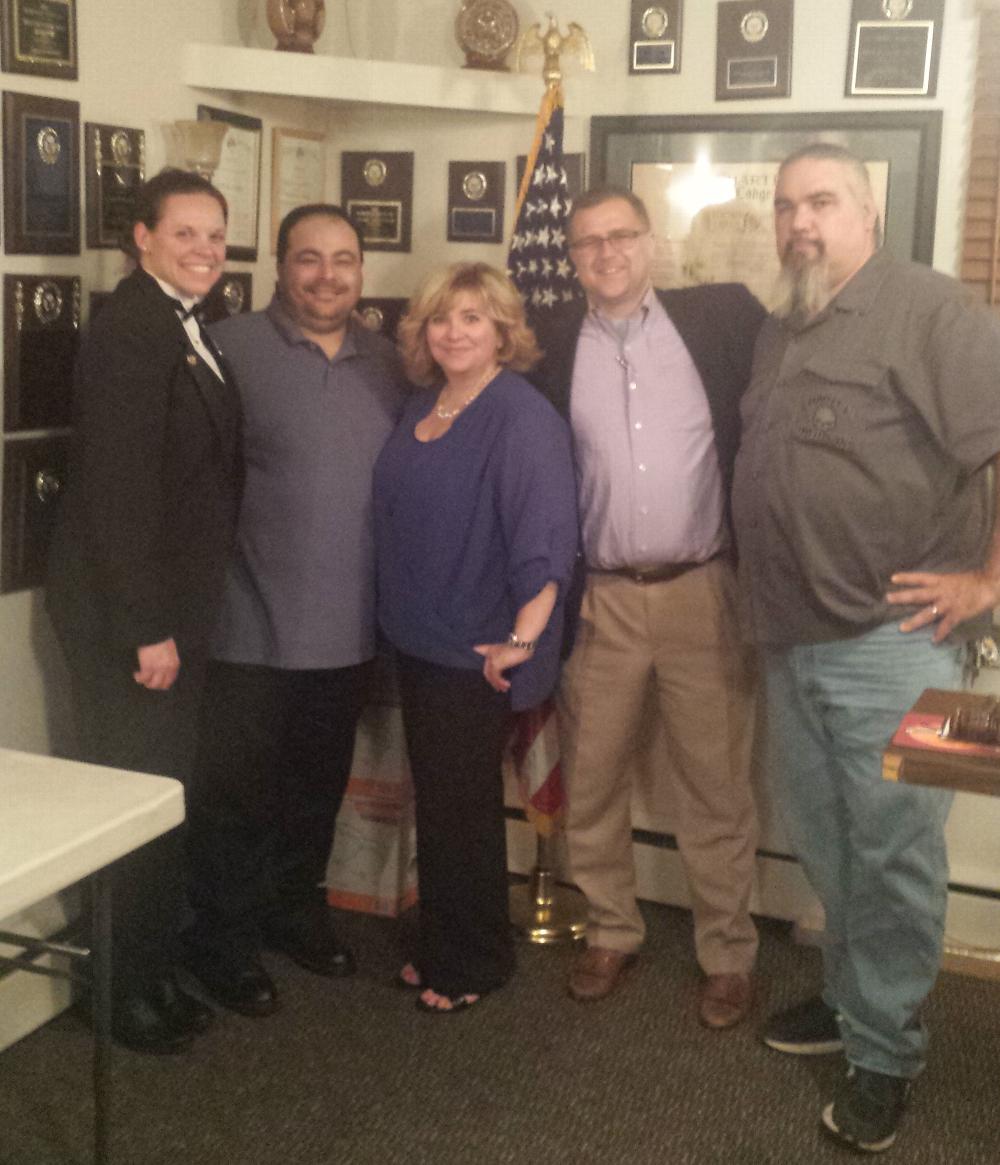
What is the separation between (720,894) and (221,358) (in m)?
1.40

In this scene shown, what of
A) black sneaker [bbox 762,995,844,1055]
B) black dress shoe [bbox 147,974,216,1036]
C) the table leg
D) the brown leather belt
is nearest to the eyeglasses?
the brown leather belt

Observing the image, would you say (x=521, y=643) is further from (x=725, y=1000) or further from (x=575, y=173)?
(x=575, y=173)

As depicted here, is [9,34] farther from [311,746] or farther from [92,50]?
[311,746]

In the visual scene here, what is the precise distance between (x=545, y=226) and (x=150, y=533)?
1.21 metres

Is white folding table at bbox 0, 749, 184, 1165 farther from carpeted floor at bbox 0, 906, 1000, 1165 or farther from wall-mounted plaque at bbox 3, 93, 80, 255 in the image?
wall-mounted plaque at bbox 3, 93, 80, 255

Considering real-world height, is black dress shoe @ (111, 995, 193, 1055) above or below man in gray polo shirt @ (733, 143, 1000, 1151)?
below

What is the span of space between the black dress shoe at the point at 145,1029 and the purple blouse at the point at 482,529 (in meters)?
0.83

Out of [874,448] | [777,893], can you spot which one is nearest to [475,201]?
[874,448]

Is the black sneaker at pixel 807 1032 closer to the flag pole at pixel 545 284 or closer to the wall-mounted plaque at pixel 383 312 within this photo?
the flag pole at pixel 545 284

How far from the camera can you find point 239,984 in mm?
2541

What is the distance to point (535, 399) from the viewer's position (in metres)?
2.35

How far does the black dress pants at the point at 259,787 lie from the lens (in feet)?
8.20

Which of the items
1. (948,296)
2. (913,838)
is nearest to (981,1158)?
(913,838)

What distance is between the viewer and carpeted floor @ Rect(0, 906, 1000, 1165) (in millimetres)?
2123
